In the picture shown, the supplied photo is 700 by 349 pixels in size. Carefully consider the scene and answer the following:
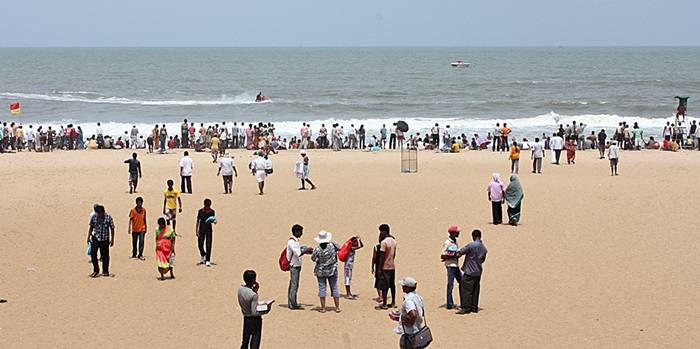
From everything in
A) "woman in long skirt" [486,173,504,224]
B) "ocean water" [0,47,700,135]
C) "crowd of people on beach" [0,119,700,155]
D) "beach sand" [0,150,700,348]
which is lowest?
"beach sand" [0,150,700,348]

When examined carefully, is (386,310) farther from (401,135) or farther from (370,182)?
(401,135)

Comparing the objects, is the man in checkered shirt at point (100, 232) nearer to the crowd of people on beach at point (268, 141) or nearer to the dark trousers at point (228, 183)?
the dark trousers at point (228, 183)

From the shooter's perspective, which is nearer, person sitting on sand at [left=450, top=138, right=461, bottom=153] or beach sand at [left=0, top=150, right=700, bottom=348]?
beach sand at [left=0, top=150, right=700, bottom=348]

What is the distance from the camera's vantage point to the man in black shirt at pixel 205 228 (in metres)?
14.4

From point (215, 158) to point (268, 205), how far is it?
9.09 meters

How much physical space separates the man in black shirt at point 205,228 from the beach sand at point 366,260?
0.32 m

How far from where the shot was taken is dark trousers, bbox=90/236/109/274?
13.7 meters

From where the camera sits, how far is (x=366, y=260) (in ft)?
49.9

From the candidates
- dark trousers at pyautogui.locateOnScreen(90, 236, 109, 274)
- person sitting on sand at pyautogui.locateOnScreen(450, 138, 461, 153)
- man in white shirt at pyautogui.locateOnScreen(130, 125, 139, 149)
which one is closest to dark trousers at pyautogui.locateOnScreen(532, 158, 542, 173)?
person sitting on sand at pyautogui.locateOnScreen(450, 138, 461, 153)

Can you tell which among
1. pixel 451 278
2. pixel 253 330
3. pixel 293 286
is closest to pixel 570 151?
pixel 451 278

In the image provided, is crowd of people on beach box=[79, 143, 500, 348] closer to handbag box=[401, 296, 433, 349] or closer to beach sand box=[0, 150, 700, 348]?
handbag box=[401, 296, 433, 349]

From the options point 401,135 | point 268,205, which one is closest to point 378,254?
point 268,205

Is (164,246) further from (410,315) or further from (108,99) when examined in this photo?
(108,99)

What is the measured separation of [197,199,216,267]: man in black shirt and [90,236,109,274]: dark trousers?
152cm
